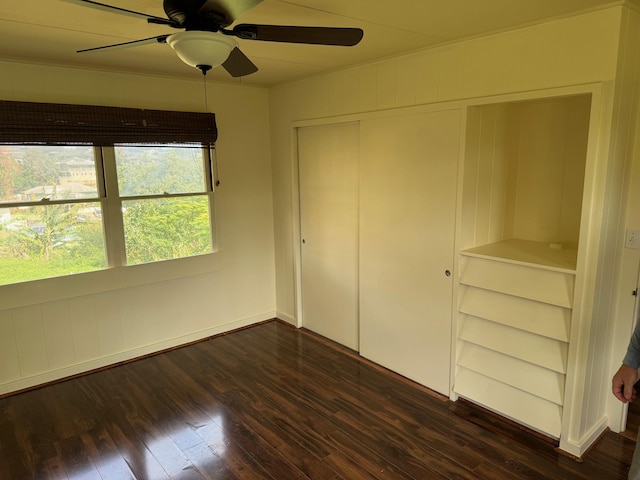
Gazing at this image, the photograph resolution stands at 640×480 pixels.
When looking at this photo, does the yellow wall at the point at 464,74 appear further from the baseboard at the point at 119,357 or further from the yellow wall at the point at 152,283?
the baseboard at the point at 119,357

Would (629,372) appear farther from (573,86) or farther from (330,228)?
(330,228)

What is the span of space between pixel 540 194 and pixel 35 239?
144 inches

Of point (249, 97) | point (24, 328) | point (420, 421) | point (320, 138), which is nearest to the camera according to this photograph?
point (420, 421)

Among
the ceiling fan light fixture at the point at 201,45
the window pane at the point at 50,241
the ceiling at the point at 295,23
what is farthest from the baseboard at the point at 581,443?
the window pane at the point at 50,241

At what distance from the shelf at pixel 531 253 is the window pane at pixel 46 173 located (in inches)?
113

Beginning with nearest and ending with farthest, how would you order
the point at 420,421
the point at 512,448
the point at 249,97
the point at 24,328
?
1. the point at 512,448
2. the point at 420,421
3. the point at 24,328
4. the point at 249,97

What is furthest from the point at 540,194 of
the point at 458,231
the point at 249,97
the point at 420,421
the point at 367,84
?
the point at 249,97

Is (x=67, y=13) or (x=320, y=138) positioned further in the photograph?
(x=320, y=138)

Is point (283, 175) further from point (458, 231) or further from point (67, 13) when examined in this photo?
point (67, 13)

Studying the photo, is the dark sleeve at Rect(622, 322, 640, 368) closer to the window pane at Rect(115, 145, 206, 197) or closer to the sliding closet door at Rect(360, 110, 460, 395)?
the sliding closet door at Rect(360, 110, 460, 395)

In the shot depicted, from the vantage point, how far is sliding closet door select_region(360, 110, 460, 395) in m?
2.84

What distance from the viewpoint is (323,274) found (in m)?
3.99

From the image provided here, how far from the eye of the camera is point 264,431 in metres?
2.67

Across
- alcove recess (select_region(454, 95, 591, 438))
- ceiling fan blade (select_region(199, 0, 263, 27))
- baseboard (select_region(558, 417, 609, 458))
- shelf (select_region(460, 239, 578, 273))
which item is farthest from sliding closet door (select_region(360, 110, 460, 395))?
ceiling fan blade (select_region(199, 0, 263, 27))
